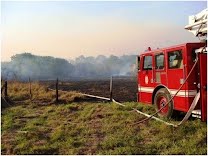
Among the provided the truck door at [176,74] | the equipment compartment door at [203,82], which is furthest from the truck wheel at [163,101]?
the equipment compartment door at [203,82]

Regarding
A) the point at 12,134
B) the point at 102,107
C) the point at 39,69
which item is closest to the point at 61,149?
the point at 12,134

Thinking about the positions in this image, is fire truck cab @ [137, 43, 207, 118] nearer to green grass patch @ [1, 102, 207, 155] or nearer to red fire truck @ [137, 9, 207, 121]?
red fire truck @ [137, 9, 207, 121]

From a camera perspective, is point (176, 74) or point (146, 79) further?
point (146, 79)

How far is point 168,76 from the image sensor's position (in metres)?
9.91

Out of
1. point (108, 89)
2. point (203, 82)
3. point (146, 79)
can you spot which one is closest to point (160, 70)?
point (146, 79)

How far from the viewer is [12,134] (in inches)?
388

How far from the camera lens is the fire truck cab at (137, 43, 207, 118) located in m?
9.04

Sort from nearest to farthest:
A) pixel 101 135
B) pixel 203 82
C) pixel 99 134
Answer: pixel 203 82, pixel 101 135, pixel 99 134

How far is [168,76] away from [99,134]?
2735 millimetres

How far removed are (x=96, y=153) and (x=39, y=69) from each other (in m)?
86.9

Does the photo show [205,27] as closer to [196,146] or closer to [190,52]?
[190,52]

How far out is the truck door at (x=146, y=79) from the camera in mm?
11203

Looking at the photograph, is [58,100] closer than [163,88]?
No

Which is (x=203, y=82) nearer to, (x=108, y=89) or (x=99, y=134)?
(x=99, y=134)
